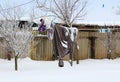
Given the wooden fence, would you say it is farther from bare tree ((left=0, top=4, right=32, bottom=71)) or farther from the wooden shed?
bare tree ((left=0, top=4, right=32, bottom=71))

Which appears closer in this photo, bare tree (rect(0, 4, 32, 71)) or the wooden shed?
bare tree (rect(0, 4, 32, 71))

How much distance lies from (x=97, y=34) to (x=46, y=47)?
13.3ft

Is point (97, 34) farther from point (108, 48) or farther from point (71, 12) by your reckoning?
point (71, 12)

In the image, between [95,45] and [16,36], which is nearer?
[16,36]

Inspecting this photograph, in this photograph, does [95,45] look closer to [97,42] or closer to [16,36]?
[97,42]

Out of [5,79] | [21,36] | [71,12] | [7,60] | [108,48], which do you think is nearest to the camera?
[5,79]

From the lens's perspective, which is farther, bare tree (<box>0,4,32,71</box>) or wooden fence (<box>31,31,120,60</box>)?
wooden fence (<box>31,31,120,60</box>)

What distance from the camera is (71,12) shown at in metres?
28.1

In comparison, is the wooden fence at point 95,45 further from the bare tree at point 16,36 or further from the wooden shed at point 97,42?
the bare tree at point 16,36

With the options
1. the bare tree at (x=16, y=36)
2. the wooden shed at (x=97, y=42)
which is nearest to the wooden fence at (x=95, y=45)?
the wooden shed at (x=97, y=42)

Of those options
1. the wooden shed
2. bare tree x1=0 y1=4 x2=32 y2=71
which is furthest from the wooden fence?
bare tree x1=0 y1=4 x2=32 y2=71

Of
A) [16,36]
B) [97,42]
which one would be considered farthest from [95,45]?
[16,36]

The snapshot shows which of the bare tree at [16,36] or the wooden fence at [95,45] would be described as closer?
the bare tree at [16,36]

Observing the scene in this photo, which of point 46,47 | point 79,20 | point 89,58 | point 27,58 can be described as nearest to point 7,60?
point 27,58
